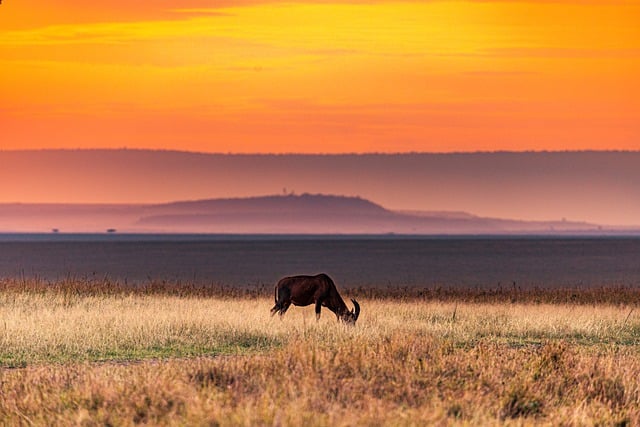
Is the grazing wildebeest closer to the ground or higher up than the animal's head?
higher up

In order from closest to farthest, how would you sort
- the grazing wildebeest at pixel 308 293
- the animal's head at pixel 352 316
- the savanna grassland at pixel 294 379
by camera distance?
the savanna grassland at pixel 294 379 < the animal's head at pixel 352 316 < the grazing wildebeest at pixel 308 293

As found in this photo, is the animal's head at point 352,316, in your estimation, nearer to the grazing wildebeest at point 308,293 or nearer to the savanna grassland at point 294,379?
the grazing wildebeest at point 308,293

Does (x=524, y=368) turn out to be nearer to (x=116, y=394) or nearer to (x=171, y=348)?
(x=116, y=394)

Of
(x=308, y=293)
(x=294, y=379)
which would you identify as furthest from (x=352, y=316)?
(x=294, y=379)

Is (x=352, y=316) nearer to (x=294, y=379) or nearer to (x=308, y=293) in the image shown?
(x=308, y=293)

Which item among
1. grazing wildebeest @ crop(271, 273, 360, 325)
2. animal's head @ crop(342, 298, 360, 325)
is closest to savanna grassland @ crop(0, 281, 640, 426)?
animal's head @ crop(342, 298, 360, 325)

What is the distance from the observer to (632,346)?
22.8 m

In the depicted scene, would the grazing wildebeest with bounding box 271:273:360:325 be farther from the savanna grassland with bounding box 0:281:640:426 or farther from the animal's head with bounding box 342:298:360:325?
the savanna grassland with bounding box 0:281:640:426

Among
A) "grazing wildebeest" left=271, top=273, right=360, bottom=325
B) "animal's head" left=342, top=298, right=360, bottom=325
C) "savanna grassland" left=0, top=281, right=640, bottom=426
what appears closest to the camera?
"savanna grassland" left=0, top=281, right=640, bottom=426

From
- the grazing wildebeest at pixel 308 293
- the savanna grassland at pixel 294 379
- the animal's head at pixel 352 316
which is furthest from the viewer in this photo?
the grazing wildebeest at pixel 308 293

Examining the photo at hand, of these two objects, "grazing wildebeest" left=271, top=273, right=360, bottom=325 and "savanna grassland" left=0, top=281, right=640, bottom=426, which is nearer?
"savanna grassland" left=0, top=281, right=640, bottom=426

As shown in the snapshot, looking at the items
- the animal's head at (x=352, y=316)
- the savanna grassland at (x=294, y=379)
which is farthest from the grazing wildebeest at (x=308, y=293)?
the savanna grassland at (x=294, y=379)

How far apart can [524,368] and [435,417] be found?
11.7ft

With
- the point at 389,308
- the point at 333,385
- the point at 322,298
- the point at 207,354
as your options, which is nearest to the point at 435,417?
the point at 333,385
